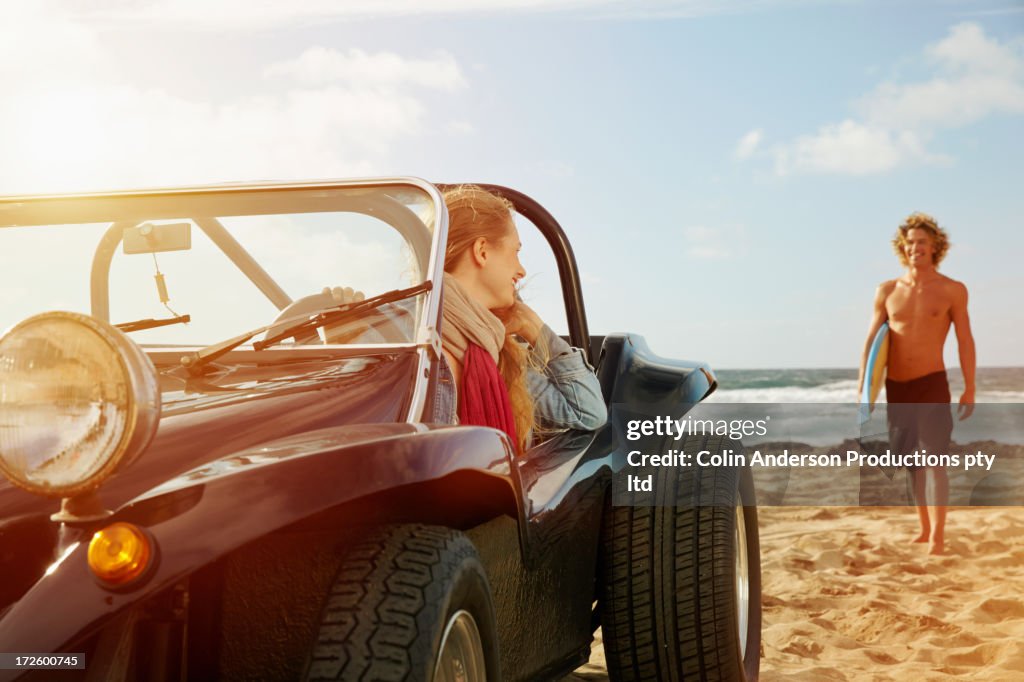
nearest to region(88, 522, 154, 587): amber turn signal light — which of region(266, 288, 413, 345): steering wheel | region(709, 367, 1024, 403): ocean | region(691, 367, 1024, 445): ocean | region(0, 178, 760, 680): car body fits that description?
region(0, 178, 760, 680): car body

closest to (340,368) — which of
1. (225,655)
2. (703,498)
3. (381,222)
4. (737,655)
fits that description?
(381,222)

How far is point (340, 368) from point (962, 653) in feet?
11.2

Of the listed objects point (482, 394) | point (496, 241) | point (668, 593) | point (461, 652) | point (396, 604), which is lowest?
point (668, 593)

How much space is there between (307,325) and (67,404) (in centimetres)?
88

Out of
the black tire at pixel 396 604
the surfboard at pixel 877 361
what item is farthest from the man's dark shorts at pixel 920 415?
the black tire at pixel 396 604

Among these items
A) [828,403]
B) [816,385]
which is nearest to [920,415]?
[828,403]

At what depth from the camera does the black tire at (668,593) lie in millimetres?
3275

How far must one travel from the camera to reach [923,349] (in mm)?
7238

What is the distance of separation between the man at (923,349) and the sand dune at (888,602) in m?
0.47

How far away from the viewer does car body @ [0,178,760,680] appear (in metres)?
1.68

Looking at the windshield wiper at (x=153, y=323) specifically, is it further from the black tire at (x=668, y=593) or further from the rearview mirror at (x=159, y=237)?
the black tire at (x=668, y=593)

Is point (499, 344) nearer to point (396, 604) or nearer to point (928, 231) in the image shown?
point (396, 604)

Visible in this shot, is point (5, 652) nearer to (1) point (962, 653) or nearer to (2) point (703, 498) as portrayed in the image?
(2) point (703, 498)

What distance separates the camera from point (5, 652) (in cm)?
163
